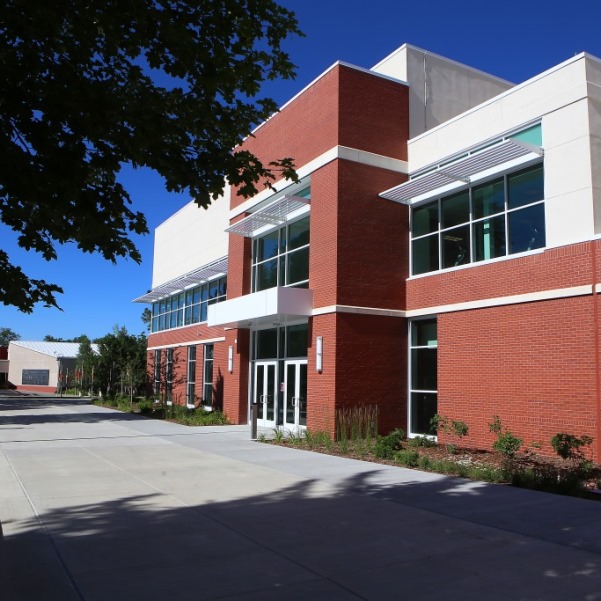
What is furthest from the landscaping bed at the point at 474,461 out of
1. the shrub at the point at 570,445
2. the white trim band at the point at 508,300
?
the white trim band at the point at 508,300

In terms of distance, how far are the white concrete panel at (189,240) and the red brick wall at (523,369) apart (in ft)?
47.9

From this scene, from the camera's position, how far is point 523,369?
45.7 ft

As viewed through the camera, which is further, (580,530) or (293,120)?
(293,120)

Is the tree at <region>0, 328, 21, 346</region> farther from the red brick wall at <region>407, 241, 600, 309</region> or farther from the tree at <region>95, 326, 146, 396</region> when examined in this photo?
the red brick wall at <region>407, 241, 600, 309</region>

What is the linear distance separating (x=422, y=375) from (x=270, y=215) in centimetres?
727

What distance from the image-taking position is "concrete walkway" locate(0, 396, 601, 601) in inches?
202

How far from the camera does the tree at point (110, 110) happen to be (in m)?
5.47

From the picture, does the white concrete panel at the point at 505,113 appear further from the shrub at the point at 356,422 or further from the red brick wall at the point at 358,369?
the shrub at the point at 356,422

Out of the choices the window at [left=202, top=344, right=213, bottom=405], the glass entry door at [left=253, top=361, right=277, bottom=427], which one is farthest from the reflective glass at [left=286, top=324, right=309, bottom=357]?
the window at [left=202, top=344, right=213, bottom=405]

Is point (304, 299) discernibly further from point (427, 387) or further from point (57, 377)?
point (57, 377)

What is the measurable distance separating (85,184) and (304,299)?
12.4 m

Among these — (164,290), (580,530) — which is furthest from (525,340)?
(164,290)

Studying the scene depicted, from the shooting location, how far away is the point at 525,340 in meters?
14.0

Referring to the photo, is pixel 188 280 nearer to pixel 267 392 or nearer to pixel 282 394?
pixel 267 392
